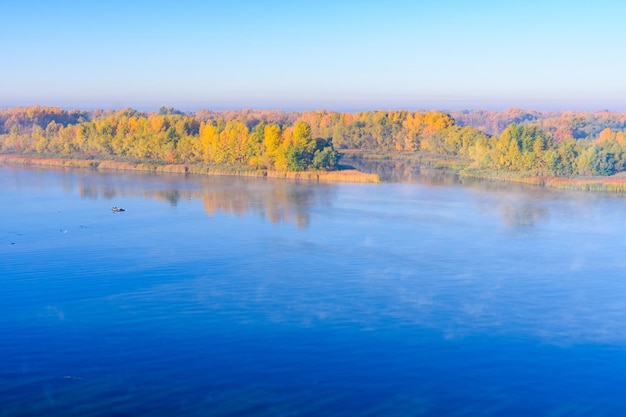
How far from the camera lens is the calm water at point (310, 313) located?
9.91m

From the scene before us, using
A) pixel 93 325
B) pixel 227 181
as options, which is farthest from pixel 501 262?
pixel 227 181

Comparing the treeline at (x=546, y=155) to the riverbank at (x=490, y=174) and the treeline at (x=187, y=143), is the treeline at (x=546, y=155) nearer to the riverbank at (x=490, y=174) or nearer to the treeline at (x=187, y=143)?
the riverbank at (x=490, y=174)

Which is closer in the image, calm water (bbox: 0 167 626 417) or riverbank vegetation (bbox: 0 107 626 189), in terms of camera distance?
calm water (bbox: 0 167 626 417)

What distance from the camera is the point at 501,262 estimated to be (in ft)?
58.5

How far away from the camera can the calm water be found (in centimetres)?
991

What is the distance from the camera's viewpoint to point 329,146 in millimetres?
40062

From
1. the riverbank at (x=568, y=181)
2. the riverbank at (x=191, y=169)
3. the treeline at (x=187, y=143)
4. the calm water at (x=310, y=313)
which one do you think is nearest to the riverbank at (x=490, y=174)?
the riverbank at (x=568, y=181)

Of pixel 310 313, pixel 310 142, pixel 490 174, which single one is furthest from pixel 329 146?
pixel 310 313

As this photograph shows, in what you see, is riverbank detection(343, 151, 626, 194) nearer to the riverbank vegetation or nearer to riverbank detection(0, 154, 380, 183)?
the riverbank vegetation

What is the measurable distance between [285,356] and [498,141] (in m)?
32.8

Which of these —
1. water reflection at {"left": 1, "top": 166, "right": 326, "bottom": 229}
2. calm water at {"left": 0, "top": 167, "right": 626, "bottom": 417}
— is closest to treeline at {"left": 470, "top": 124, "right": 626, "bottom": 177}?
water reflection at {"left": 1, "top": 166, "right": 326, "bottom": 229}

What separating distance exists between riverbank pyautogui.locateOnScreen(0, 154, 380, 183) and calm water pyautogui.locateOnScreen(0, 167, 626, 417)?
11.9 metres

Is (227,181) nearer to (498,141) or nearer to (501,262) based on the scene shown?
(498,141)

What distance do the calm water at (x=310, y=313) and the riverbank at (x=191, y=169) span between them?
1189 cm
